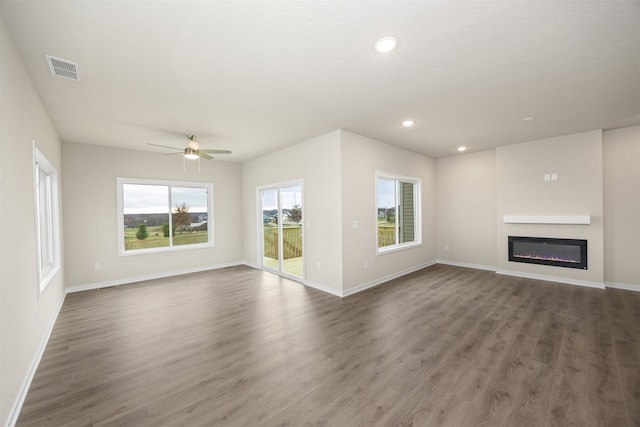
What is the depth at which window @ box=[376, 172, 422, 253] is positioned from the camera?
5.45 meters

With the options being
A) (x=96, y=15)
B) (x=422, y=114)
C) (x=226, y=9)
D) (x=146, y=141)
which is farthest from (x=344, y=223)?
(x=146, y=141)

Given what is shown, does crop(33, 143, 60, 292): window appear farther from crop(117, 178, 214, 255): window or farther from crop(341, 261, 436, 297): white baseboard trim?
crop(341, 261, 436, 297): white baseboard trim

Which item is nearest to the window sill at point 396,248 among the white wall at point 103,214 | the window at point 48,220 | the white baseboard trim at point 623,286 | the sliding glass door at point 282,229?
the sliding glass door at point 282,229

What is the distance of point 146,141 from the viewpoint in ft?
15.9

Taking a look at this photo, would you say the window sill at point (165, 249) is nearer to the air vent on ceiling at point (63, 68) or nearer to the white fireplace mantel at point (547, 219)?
the air vent on ceiling at point (63, 68)

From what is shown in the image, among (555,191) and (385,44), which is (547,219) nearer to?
(555,191)

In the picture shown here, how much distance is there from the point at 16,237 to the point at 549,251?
7457mm

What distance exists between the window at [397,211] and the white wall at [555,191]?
1696 mm

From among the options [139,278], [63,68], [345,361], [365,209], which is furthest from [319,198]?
[139,278]

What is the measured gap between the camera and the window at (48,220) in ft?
11.6

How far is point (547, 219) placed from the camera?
16.3ft

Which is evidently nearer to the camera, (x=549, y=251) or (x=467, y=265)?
(x=549, y=251)

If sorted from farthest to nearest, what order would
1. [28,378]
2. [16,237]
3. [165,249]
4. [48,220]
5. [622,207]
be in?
[165,249] < [622,207] < [48,220] < [28,378] < [16,237]

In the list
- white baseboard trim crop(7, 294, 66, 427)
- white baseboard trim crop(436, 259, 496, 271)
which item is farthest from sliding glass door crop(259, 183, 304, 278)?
white baseboard trim crop(436, 259, 496, 271)
